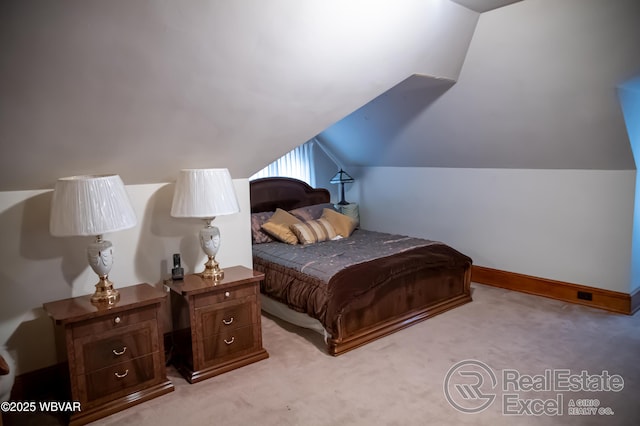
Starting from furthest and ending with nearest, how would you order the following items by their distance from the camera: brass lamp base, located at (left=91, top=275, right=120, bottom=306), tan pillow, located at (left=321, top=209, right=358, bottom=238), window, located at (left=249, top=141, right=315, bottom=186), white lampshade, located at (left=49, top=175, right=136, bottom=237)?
window, located at (left=249, top=141, right=315, bottom=186) → tan pillow, located at (left=321, top=209, right=358, bottom=238) → brass lamp base, located at (left=91, top=275, right=120, bottom=306) → white lampshade, located at (left=49, top=175, right=136, bottom=237)

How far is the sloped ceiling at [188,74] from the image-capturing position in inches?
74.9

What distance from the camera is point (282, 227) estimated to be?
4336mm

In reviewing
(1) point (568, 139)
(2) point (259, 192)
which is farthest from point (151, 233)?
(1) point (568, 139)

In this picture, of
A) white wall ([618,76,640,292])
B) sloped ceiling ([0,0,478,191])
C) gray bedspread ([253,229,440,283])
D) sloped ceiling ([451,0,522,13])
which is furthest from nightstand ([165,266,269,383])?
white wall ([618,76,640,292])

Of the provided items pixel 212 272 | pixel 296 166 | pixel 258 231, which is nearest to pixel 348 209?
pixel 296 166

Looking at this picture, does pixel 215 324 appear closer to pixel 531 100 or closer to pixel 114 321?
pixel 114 321

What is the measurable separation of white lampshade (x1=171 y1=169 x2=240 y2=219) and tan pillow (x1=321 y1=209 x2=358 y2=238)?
188 centimetres

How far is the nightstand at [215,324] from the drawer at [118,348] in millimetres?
266

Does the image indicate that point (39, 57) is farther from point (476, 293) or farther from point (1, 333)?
point (476, 293)

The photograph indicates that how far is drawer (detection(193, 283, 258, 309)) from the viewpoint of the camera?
270 cm

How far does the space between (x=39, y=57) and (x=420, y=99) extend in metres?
3.20

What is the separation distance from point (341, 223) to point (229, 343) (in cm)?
206

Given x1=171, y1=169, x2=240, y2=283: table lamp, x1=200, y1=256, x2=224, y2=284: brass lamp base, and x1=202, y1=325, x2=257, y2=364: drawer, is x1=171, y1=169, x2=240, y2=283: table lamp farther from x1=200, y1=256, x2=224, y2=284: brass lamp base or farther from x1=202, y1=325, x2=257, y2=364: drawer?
x1=202, y1=325, x2=257, y2=364: drawer

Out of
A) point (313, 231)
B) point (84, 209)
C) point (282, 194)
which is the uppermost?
point (84, 209)
